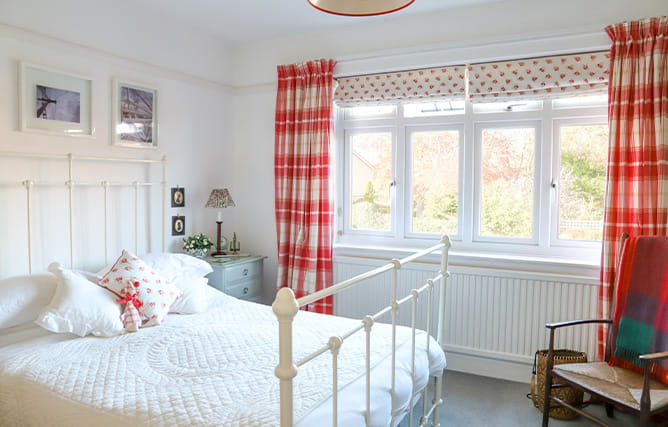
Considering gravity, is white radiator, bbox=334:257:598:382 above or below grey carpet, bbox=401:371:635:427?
above

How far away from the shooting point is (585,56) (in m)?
2.79

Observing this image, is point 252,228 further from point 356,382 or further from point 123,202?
point 356,382

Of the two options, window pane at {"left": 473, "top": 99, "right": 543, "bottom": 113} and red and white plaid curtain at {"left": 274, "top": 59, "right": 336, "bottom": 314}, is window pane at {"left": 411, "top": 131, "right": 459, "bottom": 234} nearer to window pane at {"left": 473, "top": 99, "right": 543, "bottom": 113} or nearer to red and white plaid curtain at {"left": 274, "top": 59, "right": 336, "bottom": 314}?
window pane at {"left": 473, "top": 99, "right": 543, "bottom": 113}

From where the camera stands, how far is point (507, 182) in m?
3.21

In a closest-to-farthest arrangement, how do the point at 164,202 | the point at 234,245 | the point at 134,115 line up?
1. the point at 134,115
2. the point at 164,202
3. the point at 234,245

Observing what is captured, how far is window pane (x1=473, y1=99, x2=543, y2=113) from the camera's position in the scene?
3111mm

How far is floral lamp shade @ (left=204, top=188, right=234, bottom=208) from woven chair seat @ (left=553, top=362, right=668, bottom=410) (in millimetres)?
2477

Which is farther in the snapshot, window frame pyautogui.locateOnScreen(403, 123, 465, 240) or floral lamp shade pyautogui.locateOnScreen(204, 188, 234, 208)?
floral lamp shade pyautogui.locateOnScreen(204, 188, 234, 208)

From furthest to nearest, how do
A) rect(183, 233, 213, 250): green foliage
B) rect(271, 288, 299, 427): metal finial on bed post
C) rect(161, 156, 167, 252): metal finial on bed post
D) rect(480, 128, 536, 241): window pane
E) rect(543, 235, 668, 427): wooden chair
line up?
rect(183, 233, 213, 250): green foliage, rect(161, 156, 167, 252): metal finial on bed post, rect(480, 128, 536, 241): window pane, rect(543, 235, 668, 427): wooden chair, rect(271, 288, 299, 427): metal finial on bed post

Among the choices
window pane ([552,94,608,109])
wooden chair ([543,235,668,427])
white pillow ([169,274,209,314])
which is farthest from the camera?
window pane ([552,94,608,109])

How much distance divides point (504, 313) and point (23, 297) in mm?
2778

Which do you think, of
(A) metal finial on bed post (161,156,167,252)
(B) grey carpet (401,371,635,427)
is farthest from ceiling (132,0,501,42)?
(B) grey carpet (401,371,635,427)

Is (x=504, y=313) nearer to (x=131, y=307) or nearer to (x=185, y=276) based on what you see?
(x=185, y=276)

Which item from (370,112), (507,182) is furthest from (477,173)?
(370,112)
